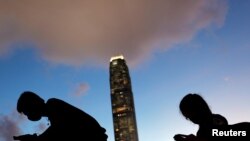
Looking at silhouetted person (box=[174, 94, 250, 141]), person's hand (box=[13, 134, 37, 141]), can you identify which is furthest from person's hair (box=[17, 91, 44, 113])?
silhouetted person (box=[174, 94, 250, 141])

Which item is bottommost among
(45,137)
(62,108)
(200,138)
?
(200,138)

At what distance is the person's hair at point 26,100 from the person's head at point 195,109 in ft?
6.88

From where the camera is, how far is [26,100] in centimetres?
550

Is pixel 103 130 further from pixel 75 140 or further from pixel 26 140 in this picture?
pixel 26 140

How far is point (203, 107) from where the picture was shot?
501cm

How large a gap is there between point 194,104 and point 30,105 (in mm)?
2313

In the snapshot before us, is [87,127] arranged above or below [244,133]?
A: above

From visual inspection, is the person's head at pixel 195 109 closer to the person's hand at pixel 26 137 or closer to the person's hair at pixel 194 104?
the person's hair at pixel 194 104

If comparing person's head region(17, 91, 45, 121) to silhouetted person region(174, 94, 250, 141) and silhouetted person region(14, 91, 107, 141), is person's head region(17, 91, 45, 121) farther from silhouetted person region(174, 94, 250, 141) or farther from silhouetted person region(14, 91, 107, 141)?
silhouetted person region(174, 94, 250, 141)

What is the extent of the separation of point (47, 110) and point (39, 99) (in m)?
0.20

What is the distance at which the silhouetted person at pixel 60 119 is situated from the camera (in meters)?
5.28

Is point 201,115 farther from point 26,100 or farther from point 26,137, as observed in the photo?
point 26,100

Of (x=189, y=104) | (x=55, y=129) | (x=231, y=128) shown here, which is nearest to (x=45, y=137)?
(x=55, y=129)

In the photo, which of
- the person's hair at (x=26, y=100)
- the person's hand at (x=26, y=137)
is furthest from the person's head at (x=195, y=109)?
the person's hair at (x=26, y=100)
